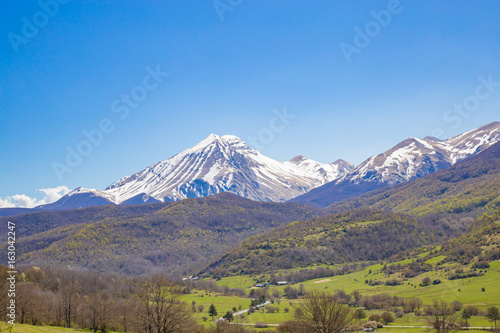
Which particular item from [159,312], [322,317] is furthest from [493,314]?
[159,312]

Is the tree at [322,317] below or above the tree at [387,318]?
above

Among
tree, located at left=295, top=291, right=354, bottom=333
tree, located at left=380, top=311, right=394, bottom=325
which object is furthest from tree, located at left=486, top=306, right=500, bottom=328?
tree, located at left=295, top=291, right=354, bottom=333

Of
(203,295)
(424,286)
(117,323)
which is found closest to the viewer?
(117,323)

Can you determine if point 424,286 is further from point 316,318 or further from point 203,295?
point 316,318

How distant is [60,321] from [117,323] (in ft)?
47.0

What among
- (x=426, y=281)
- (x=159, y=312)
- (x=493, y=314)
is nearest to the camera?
(x=159, y=312)

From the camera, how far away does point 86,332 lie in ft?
258

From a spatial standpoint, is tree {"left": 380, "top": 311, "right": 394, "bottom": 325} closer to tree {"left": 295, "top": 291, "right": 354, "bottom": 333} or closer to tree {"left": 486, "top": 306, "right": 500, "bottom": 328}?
tree {"left": 486, "top": 306, "right": 500, "bottom": 328}

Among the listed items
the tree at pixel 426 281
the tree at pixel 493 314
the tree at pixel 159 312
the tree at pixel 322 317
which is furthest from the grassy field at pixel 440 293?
the tree at pixel 159 312

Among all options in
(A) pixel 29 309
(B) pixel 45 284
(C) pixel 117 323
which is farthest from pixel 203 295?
(A) pixel 29 309

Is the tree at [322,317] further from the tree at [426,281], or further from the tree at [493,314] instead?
the tree at [426,281]

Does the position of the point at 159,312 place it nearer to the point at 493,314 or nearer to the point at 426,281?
the point at 493,314

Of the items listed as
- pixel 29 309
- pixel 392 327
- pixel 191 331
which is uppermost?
pixel 29 309

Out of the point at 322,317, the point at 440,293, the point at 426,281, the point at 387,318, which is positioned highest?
the point at 322,317
